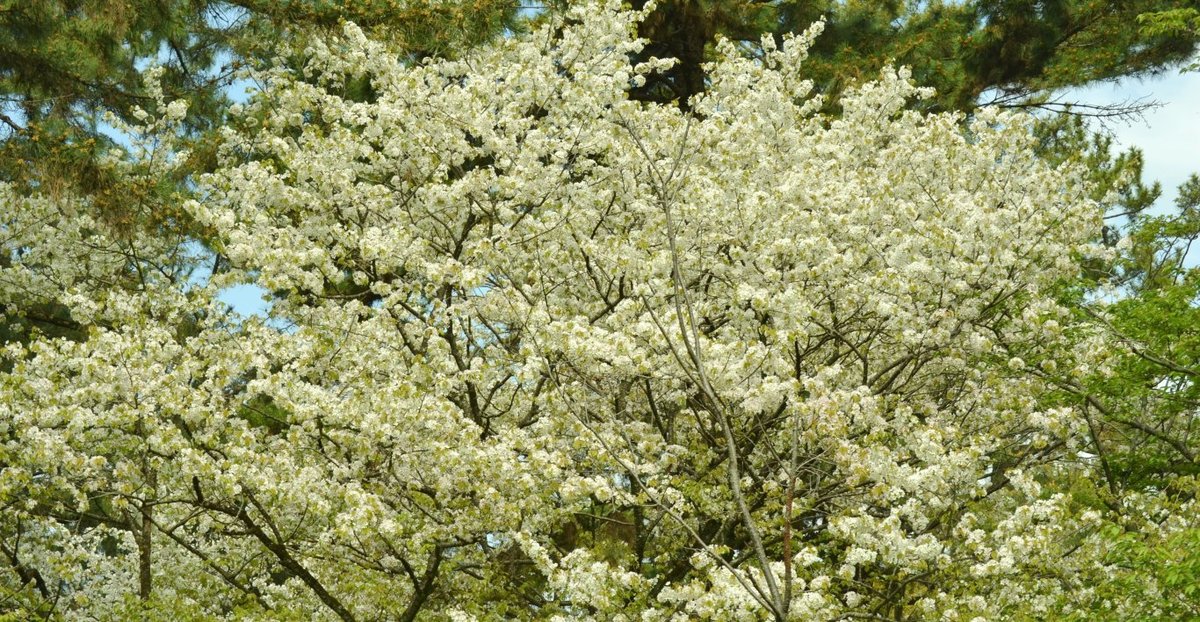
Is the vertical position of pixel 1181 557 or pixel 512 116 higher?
pixel 512 116

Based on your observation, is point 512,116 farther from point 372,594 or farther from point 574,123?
point 372,594

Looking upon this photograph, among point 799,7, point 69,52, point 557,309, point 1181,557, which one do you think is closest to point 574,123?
point 557,309

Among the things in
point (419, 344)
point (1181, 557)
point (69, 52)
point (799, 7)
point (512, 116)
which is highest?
point (799, 7)

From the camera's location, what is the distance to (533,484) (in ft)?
24.3

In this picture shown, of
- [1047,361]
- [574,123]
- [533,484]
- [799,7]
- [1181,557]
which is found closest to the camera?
[1181,557]

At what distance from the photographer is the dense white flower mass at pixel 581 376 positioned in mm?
7402

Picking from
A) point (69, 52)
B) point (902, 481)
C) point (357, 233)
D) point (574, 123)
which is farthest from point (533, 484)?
point (69, 52)

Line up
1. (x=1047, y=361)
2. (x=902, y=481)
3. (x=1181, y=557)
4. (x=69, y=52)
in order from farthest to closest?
(x=69, y=52), (x=1047, y=361), (x=902, y=481), (x=1181, y=557)

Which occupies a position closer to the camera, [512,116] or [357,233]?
[357,233]

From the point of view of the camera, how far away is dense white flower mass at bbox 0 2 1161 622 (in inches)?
291

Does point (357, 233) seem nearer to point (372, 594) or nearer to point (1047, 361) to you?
point (372, 594)

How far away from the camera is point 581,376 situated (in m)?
8.19

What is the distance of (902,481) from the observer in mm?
6789

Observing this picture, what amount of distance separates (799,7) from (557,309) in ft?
27.4
